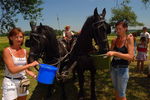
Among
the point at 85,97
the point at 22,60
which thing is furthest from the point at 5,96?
the point at 85,97

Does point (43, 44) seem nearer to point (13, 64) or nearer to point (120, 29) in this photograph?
point (13, 64)

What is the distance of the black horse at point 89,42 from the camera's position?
4.18 metres

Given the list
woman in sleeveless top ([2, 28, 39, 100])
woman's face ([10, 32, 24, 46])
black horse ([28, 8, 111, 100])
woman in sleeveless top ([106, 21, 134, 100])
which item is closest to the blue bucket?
woman in sleeveless top ([2, 28, 39, 100])

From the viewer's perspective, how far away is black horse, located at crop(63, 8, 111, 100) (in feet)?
13.7

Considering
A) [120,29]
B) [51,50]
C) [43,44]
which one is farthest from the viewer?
[51,50]

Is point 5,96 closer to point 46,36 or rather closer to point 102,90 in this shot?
point 46,36

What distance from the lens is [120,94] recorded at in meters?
3.86

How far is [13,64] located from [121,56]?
198 centimetres

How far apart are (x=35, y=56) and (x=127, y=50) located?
6.75ft

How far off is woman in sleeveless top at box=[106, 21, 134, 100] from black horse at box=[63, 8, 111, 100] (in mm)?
347

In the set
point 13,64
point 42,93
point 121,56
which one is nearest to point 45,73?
point 13,64

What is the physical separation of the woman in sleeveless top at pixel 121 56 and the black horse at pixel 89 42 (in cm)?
35

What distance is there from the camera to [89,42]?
4859 millimetres

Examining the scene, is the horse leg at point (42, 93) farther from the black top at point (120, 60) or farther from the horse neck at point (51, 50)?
the black top at point (120, 60)
